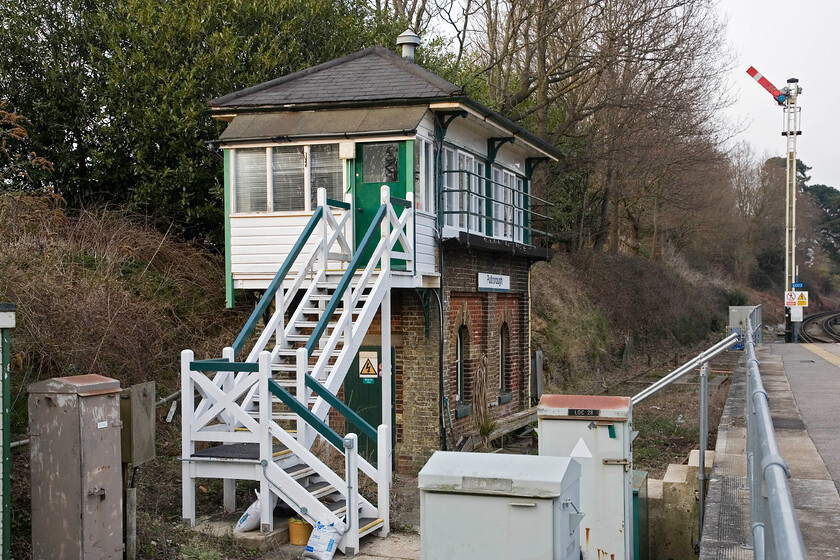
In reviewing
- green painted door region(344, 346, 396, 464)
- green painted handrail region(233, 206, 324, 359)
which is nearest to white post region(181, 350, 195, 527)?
green painted handrail region(233, 206, 324, 359)

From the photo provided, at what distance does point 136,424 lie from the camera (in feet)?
25.8

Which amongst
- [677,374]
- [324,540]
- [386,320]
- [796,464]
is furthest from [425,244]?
[796,464]

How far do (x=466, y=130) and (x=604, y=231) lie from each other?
2160cm

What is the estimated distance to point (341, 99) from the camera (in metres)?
13.6

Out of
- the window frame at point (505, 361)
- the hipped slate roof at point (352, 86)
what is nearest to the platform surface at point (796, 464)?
the window frame at point (505, 361)

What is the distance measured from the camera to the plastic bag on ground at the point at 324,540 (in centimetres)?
851

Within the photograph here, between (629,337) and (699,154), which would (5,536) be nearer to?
(629,337)

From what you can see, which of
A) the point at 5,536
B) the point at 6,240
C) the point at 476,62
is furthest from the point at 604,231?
the point at 5,536

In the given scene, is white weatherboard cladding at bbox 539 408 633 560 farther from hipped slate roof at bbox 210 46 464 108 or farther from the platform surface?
hipped slate roof at bbox 210 46 464 108

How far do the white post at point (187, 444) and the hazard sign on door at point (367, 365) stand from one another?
16.0ft

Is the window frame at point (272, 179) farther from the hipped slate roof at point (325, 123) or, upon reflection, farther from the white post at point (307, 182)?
the hipped slate roof at point (325, 123)

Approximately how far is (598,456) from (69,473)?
4.50 meters

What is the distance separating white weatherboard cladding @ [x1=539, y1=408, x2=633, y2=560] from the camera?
8.02 metres

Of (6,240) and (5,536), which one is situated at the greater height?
(6,240)
